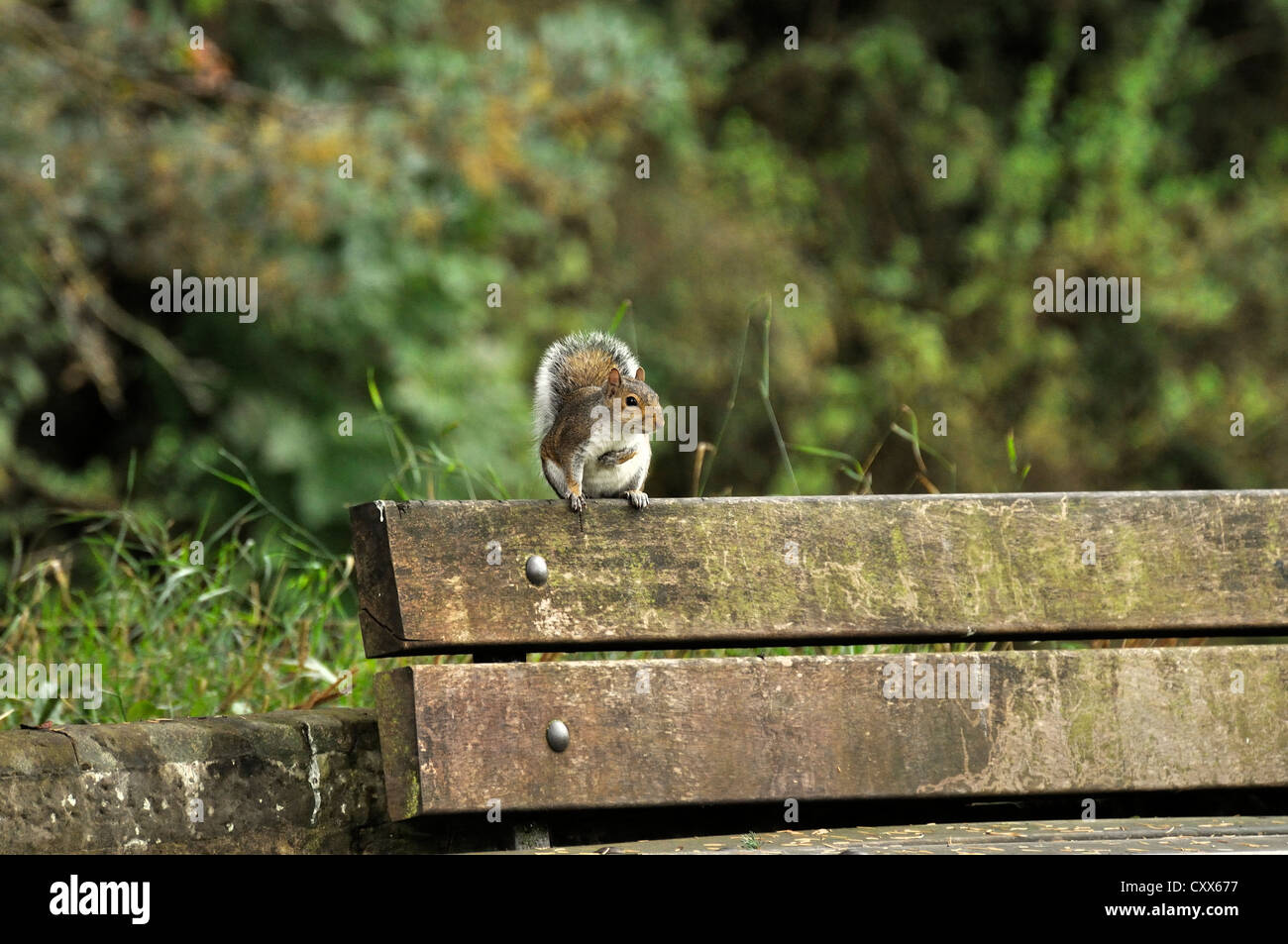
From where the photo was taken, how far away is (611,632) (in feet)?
9.48

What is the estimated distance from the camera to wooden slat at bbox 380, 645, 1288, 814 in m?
2.78

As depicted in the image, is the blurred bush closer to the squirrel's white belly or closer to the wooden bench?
the squirrel's white belly

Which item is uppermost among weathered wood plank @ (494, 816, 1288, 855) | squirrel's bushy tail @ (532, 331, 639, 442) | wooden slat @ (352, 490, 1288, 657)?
squirrel's bushy tail @ (532, 331, 639, 442)

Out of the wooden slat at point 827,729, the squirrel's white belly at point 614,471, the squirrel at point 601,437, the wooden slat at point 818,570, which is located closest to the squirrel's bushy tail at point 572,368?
the squirrel at point 601,437

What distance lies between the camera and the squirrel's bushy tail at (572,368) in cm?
346

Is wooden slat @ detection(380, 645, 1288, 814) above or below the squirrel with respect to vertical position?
below

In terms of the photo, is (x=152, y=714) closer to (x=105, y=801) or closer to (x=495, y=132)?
(x=105, y=801)

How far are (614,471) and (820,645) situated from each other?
57 centimetres

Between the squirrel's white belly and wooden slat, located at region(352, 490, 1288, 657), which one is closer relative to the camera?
wooden slat, located at region(352, 490, 1288, 657)

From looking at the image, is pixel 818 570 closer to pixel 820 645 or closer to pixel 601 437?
pixel 820 645

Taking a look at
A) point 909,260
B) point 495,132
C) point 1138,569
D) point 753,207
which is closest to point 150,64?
point 495,132

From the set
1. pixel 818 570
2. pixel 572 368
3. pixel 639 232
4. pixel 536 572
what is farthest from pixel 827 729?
pixel 639 232

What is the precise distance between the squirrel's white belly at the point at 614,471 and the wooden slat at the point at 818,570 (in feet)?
0.81

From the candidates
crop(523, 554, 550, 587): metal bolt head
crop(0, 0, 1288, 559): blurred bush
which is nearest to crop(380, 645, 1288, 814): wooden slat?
crop(523, 554, 550, 587): metal bolt head
